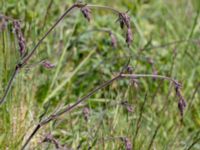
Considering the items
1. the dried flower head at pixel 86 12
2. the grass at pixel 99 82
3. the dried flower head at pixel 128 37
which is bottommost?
the grass at pixel 99 82

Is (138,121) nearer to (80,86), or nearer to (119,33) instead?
(80,86)

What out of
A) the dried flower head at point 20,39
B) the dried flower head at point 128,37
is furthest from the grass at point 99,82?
the dried flower head at point 128,37

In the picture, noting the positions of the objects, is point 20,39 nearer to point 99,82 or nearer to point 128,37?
point 128,37

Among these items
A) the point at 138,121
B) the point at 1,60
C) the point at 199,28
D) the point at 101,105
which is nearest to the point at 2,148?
the point at 1,60

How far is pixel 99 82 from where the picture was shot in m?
3.83

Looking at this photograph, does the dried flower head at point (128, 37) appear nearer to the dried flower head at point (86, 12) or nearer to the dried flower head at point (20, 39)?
the dried flower head at point (86, 12)

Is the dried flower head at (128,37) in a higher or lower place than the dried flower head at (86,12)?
lower

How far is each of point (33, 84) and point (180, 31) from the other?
1.77 meters

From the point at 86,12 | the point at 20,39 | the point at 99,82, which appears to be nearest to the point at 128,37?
the point at 86,12

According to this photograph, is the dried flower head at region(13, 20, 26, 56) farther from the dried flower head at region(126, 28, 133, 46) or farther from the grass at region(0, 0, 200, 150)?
the grass at region(0, 0, 200, 150)

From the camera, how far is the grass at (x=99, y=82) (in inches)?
108

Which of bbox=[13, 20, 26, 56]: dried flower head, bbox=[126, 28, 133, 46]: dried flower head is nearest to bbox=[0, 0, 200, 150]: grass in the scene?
bbox=[13, 20, 26, 56]: dried flower head

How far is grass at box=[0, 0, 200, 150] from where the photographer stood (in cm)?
274

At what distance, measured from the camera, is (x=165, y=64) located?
4.07m
